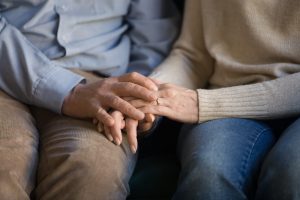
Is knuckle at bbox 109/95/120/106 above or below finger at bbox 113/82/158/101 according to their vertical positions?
below

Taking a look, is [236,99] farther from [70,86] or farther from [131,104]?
[70,86]

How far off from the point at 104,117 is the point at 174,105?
165 mm

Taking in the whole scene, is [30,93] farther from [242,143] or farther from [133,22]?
[242,143]

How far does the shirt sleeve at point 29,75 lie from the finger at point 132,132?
0.61 feet

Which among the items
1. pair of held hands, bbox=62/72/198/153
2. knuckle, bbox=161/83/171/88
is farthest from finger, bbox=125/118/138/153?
knuckle, bbox=161/83/171/88

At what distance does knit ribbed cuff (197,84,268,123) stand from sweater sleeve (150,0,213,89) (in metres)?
0.18

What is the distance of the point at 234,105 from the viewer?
1.20m

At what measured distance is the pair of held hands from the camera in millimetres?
1169

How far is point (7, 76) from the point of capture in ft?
4.31

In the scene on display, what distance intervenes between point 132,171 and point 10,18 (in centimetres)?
53

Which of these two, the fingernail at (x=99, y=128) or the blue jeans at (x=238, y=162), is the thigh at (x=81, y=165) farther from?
the blue jeans at (x=238, y=162)

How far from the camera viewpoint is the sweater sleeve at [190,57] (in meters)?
1.38

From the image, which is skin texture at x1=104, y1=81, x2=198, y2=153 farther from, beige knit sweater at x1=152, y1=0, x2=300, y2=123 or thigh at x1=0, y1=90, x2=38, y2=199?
thigh at x1=0, y1=90, x2=38, y2=199

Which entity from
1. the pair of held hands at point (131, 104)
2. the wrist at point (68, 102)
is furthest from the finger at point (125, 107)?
the wrist at point (68, 102)
